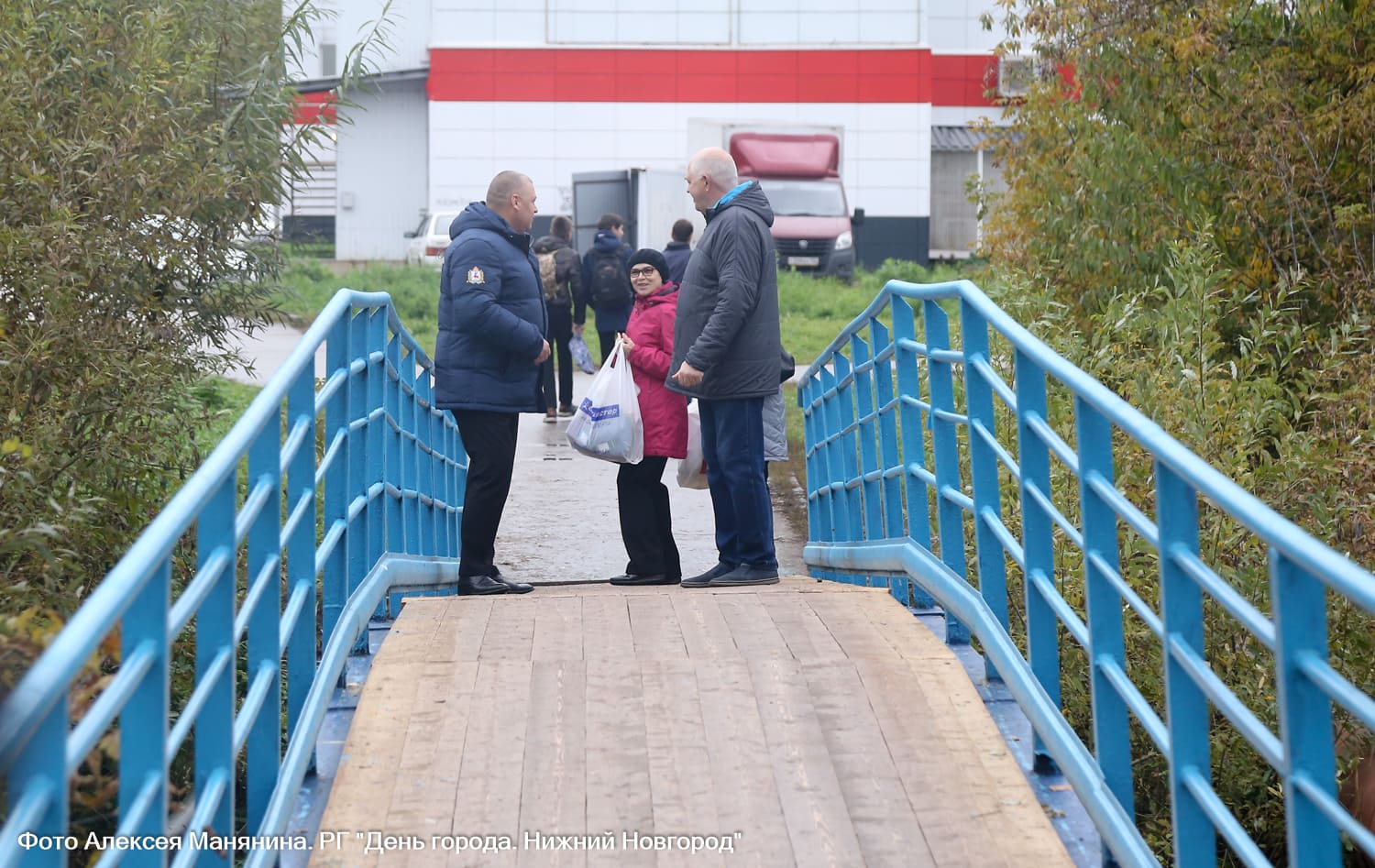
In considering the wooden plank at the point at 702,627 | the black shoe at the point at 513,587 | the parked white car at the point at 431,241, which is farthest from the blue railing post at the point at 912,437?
the parked white car at the point at 431,241

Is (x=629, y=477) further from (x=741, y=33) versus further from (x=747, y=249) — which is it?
(x=741, y=33)

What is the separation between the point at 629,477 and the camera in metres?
6.91

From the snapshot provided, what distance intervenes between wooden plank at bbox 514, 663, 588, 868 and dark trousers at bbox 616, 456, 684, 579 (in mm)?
2530

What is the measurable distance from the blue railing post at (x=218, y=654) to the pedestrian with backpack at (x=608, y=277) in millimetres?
9811

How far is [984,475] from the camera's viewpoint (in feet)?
14.3

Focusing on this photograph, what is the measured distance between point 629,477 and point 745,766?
3342 mm

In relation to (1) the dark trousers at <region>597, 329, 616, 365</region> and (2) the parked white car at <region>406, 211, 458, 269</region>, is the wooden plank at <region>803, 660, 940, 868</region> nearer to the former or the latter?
(1) the dark trousers at <region>597, 329, 616, 365</region>

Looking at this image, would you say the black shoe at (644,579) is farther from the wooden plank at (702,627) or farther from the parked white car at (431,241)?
the parked white car at (431,241)

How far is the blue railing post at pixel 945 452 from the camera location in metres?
4.86

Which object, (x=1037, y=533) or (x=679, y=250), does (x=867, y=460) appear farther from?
(x=679, y=250)

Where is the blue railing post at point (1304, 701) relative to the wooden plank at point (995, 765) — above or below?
above

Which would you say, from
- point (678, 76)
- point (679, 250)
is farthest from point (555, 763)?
point (678, 76)

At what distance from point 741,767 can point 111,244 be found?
11.7 ft

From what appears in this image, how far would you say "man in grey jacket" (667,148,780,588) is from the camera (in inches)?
235
